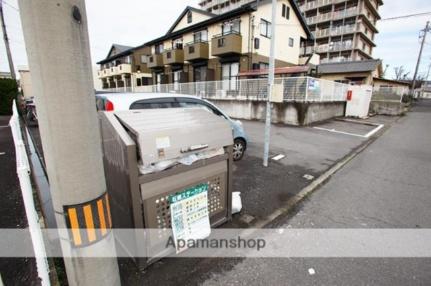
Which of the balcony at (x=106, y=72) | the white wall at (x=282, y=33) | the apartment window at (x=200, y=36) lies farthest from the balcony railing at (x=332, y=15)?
the balcony at (x=106, y=72)

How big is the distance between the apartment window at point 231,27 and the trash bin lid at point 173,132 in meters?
15.6

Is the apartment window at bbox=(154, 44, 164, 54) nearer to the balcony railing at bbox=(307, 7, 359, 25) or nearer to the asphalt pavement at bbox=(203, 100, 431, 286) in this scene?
the asphalt pavement at bbox=(203, 100, 431, 286)

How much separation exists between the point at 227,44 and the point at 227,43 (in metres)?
0.07

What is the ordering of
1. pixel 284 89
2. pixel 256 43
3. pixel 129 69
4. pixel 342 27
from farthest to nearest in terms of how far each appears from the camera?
1. pixel 342 27
2. pixel 129 69
3. pixel 256 43
4. pixel 284 89

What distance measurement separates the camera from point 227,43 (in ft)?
52.2

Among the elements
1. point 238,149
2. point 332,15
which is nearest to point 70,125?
point 238,149

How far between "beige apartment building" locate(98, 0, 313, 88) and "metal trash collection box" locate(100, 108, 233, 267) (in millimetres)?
11679

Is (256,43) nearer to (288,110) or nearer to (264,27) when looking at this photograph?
(264,27)

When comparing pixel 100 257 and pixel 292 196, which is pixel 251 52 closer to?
pixel 292 196

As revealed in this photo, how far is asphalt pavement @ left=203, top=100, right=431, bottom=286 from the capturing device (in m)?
2.03

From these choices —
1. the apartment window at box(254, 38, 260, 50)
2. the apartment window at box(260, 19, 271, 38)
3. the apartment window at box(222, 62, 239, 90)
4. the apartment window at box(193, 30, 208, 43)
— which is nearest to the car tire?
the apartment window at box(222, 62, 239, 90)

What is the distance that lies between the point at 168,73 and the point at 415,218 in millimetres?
23445

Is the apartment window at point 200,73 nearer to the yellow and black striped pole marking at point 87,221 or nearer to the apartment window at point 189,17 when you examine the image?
the apartment window at point 189,17

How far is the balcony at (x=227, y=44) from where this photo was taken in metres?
15.6
